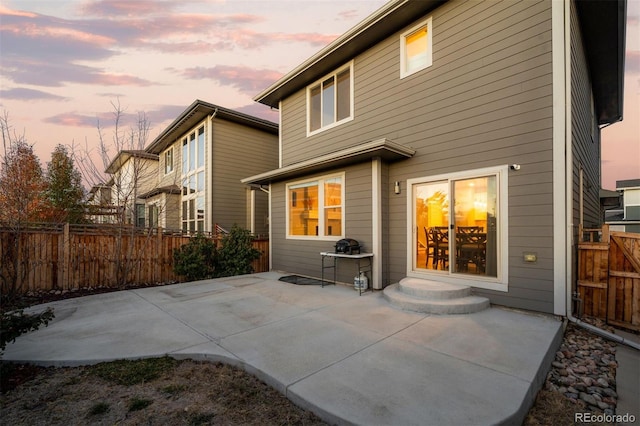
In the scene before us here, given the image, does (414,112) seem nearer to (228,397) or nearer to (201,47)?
(228,397)

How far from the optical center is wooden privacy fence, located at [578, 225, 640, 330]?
3934mm

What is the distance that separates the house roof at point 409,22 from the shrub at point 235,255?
4.41 metres

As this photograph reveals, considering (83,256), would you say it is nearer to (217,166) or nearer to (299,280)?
(299,280)

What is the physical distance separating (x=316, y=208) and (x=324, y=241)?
2.91 feet

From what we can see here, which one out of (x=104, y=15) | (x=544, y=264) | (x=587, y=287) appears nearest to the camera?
(x=544, y=264)

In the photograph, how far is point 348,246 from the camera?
18.7 ft

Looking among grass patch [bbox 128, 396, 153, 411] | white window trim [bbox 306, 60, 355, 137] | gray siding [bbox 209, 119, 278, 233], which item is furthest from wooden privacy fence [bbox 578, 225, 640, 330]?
gray siding [bbox 209, 119, 278, 233]

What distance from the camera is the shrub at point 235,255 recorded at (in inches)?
306

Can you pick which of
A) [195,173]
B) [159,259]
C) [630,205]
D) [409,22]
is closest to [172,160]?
[195,173]

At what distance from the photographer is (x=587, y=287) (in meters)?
4.24

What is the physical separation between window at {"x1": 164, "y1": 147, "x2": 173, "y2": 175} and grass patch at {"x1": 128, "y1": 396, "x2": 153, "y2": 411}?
44.5 feet

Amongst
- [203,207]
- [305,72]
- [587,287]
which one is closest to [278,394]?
[587,287]

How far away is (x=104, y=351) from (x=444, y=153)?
560cm

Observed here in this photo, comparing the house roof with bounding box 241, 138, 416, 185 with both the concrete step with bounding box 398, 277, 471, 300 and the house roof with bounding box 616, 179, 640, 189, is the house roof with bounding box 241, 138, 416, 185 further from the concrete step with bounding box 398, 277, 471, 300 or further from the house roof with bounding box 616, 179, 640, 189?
the house roof with bounding box 616, 179, 640, 189
